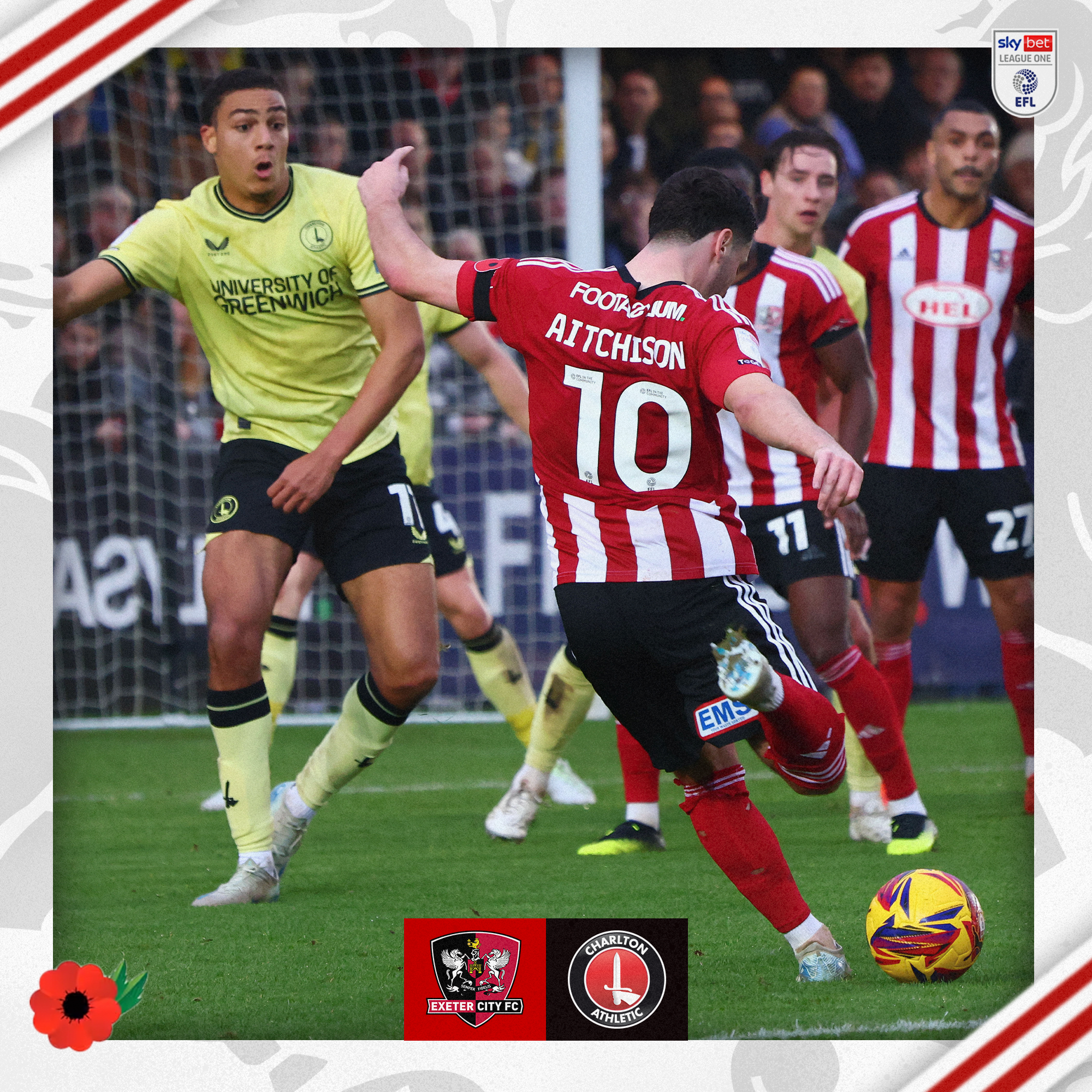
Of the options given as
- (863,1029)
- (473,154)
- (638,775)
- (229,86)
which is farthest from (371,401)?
(473,154)

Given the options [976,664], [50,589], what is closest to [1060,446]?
[50,589]

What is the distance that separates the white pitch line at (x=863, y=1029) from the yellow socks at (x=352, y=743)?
4.55ft

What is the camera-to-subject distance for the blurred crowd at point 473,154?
7.18 meters

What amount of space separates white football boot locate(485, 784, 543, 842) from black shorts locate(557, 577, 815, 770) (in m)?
1.66

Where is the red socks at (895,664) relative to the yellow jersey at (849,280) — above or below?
below

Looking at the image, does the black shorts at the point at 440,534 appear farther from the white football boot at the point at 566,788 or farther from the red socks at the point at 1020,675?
the red socks at the point at 1020,675

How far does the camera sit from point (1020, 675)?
4.63 meters

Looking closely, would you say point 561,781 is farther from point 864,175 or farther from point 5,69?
point 864,175

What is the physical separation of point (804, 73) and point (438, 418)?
2472mm

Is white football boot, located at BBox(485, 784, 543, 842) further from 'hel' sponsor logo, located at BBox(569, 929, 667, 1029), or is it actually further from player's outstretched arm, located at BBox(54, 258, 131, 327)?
player's outstretched arm, located at BBox(54, 258, 131, 327)

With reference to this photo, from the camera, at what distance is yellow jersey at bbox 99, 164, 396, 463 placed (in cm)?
407

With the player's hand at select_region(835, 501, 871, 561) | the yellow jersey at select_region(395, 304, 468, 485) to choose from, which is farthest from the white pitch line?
the yellow jersey at select_region(395, 304, 468, 485)

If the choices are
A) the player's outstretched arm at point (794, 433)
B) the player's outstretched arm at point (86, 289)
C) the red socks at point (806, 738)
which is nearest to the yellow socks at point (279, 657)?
the player's outstretched arm at point (86, 289)

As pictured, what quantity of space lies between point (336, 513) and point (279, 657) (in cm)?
157
